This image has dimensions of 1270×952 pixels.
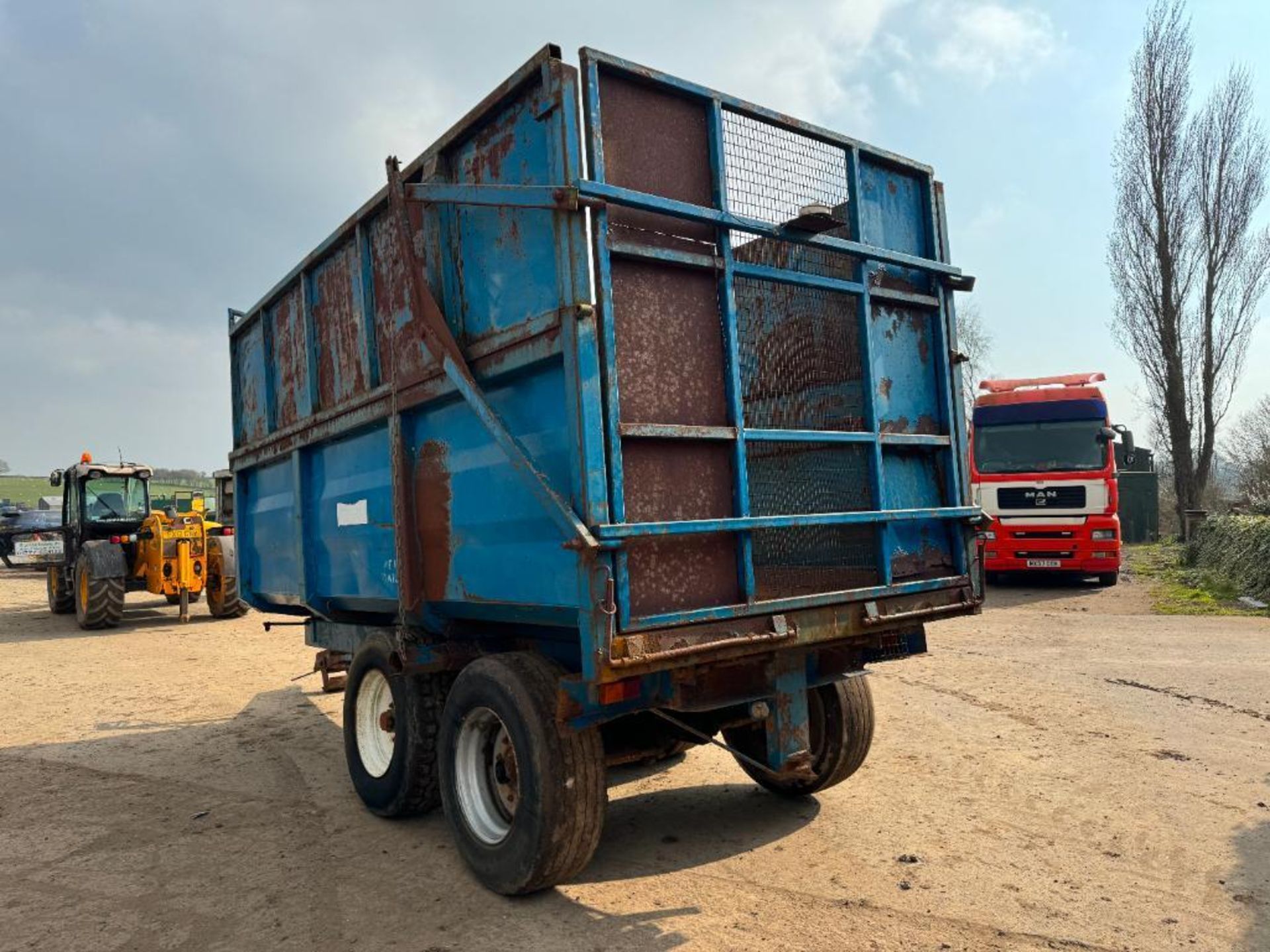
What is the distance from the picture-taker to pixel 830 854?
3.76 metres

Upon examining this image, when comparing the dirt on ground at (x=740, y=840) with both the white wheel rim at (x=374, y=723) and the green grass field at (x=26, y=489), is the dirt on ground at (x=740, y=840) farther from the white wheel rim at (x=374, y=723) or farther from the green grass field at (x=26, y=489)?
the green grass field at (x=26, y=489)

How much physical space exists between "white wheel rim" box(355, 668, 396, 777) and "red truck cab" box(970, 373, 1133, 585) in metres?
10.7

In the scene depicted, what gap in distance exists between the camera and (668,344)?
3281 mm

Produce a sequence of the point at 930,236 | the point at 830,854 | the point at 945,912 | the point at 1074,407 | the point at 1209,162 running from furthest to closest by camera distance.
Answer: the point at 1209,162 → the point at 1074,407 → the point at 930,236 → the point at 830,854 → the point at 945,912

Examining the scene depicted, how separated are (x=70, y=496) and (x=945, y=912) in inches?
618

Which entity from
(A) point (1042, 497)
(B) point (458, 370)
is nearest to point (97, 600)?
(B) point (458, 370)

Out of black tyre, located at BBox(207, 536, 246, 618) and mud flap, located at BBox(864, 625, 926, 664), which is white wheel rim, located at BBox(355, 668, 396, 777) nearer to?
mud flap, located at BBox(864, 625, 926, 664)

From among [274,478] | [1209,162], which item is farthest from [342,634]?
[1209,162]

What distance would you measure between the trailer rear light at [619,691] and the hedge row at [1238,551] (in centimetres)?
1126

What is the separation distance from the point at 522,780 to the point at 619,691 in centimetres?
57

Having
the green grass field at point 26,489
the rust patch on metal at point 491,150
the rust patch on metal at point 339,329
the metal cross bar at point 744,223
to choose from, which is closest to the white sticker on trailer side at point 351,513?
the rust patch on metal at point 339,329

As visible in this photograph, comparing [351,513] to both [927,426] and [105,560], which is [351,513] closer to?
[927,426]

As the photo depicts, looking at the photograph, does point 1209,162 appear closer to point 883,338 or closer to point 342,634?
point 883,338

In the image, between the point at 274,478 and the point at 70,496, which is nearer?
the point at 274,478
